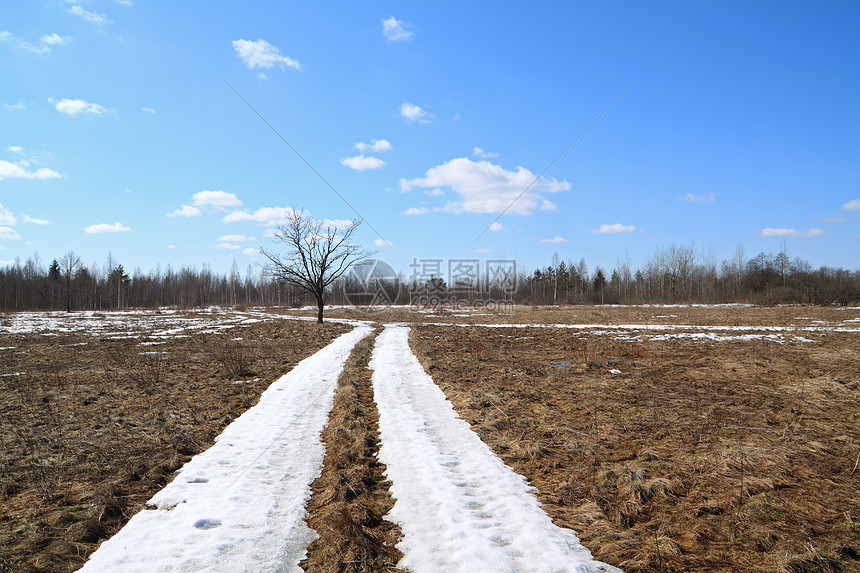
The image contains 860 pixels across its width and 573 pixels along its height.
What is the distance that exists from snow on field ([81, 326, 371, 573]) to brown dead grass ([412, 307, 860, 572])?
304 centimetres

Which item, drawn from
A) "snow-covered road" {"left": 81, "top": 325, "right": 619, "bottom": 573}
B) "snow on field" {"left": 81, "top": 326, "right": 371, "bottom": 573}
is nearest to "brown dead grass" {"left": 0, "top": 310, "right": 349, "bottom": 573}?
"snow on field" {"left": 81, "top": 326, "right": 371, "bottom": 573}

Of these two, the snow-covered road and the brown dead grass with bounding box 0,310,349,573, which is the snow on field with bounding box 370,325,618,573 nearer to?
the snow-covered road

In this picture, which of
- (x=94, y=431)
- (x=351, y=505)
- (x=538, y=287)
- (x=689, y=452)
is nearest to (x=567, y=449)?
(x=689, y=452)

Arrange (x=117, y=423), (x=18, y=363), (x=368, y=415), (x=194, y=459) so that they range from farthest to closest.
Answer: (x=18, y=363)
(x=368, y=415)
(x=117, y=423)
(x=194, y=459)

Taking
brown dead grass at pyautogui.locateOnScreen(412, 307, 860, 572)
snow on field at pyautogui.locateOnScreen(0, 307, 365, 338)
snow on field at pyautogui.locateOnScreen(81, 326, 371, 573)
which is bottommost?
snow on field at pyautogui.locateOnScreen(0, 307, 365, 338)

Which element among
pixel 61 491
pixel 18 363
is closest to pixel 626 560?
pixel 61 491

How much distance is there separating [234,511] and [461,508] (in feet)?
8.69

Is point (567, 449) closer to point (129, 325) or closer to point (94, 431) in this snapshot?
point (94, 431)

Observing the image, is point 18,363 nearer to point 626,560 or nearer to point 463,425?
point 463,425

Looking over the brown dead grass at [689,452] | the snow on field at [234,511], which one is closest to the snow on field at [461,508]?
the brown dead grass at [689,452]

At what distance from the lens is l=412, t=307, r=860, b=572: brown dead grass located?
13.2ft

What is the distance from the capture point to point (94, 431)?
7809 mm

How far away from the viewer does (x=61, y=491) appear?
539 cm

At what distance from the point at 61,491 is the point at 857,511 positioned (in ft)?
30.7
